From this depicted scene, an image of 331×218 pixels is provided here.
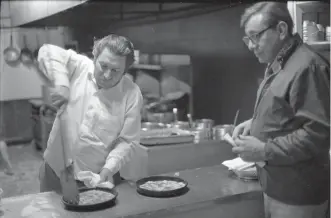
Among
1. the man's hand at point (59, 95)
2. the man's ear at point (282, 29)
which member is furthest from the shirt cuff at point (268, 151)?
the man's hand at point (59, 95)

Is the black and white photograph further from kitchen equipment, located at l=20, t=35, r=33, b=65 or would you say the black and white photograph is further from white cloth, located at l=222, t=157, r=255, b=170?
kitchen equipment, located at l=20, t=35, r=33, b=65

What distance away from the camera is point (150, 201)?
1506 millimetres

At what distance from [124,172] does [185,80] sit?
142cm

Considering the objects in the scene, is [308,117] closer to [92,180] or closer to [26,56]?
[92,180]

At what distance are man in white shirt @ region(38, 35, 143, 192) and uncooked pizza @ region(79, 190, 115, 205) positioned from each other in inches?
6.4

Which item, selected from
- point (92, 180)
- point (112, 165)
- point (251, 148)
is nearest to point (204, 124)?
point (112, 165)

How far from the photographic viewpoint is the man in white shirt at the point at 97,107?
1703 millimetres

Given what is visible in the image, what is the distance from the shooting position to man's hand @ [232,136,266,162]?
1.35 metres

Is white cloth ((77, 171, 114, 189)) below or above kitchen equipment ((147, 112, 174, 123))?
below

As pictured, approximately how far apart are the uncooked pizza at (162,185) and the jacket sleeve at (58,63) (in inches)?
21.4

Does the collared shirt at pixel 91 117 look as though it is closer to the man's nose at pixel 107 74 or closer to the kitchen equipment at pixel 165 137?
the man's nose at pixel 107 74

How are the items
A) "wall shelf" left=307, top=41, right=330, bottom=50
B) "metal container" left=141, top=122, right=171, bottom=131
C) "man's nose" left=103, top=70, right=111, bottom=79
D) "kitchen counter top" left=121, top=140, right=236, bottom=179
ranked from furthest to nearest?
"metal container" left=141, top=122, right=171, bottom=131 → "kitchen counter top" left=121, top=140, right=236, bottom=179 → "wall shelf" left=307, top=41, right=330, bottom=50 → "man's nose" left=103, top=70, right=111, bottom=79

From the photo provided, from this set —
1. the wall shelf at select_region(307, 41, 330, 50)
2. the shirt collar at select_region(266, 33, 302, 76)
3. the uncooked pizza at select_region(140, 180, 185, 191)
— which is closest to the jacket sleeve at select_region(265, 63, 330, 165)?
the shirt collar at select_region(266, 33, 302, 76)

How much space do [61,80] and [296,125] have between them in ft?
3.18
